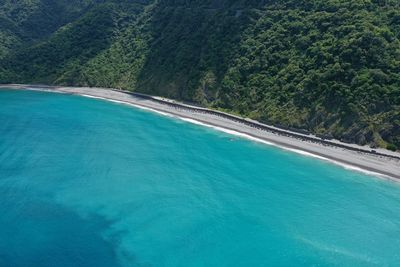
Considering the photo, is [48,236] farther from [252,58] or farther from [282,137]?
[252,58]

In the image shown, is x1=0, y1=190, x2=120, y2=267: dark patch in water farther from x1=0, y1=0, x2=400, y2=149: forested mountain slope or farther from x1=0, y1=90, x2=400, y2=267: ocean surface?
x1=0, y1=0, x2=400, y2=149: forested mountain slope

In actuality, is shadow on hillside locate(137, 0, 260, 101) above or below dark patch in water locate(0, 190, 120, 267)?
above

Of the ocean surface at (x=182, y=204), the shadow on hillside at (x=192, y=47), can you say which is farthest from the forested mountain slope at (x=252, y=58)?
the ocean surface at (x=182, y=204)

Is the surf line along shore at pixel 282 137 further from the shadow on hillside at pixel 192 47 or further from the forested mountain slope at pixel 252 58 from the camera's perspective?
the shadow on hillside at pixel 192 47

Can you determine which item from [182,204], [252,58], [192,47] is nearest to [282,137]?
[252,58]

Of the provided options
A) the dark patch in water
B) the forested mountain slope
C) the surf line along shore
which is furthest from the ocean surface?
the forested mountain slope

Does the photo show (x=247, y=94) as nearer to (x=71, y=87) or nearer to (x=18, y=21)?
(x=71, y=87)
